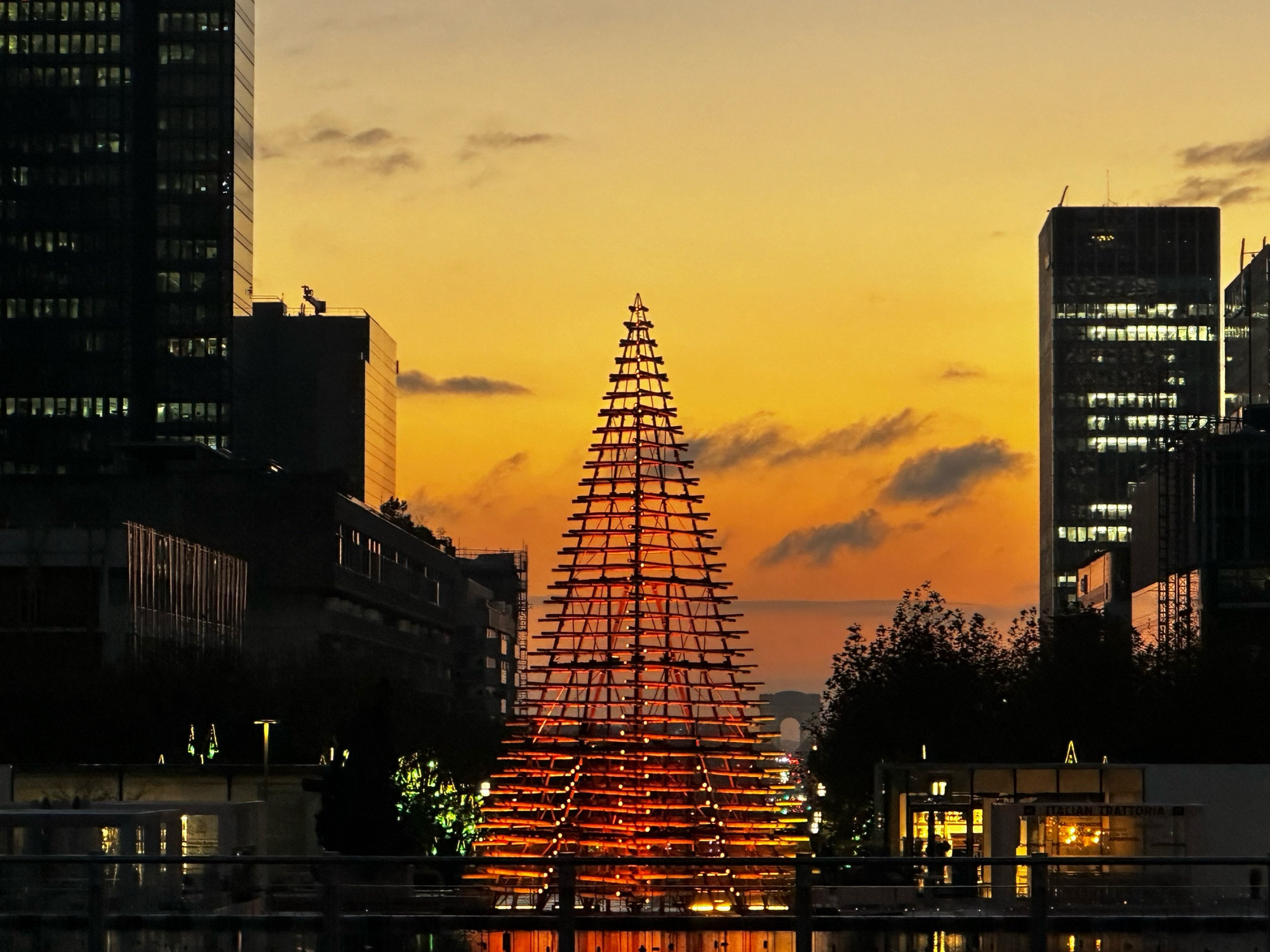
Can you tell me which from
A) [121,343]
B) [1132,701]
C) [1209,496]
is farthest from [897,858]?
[121,343]

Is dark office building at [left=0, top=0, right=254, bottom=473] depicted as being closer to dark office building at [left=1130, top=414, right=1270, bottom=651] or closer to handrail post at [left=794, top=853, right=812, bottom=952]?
dark office building at [left=1130, top=414, right=1270, bottom=651]

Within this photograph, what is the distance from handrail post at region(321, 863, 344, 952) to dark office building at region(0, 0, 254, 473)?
16136cm

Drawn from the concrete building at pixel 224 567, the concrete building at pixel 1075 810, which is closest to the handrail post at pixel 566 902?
the concrete building at pixel 1075 810

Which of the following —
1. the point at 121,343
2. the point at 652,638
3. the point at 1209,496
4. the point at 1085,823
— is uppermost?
the point at 121,343

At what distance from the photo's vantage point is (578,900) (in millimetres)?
16781

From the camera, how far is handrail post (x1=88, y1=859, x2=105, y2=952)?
55.1 feet

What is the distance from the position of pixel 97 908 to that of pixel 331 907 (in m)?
1.75

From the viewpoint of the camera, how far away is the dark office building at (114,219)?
17575cm

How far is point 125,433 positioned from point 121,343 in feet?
23.4

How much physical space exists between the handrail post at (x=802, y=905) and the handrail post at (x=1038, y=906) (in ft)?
5.52

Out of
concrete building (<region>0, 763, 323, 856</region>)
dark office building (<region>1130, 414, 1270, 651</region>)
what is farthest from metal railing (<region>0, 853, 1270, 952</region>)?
dark office building (<region>1130, 414, 1270, 651</region>)

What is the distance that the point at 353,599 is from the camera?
13925 cm

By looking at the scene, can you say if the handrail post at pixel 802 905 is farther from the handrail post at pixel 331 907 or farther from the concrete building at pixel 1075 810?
the concrete building at pixel 1075 810

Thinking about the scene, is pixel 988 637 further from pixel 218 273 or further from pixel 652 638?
pixel 218 273
